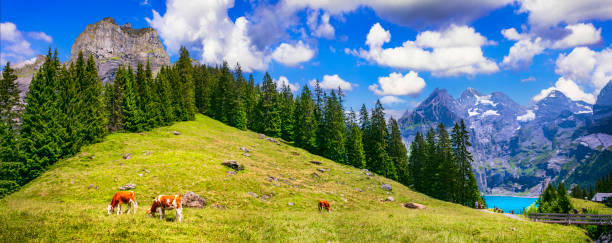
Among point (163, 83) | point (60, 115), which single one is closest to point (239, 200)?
point (60, 115)

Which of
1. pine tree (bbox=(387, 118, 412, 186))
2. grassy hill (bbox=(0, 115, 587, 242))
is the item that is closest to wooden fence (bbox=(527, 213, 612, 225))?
grassy hill (bbox=(0, 115, 587, 242))

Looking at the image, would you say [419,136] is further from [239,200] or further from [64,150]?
[64,150]

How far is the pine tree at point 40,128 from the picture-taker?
3522 centimetres

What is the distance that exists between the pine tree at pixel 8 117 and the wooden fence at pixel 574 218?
63.6 meters

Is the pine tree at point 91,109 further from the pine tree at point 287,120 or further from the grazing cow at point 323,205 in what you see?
the pine tree at point 287,120

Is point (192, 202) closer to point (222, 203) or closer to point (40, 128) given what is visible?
point (222, 203)

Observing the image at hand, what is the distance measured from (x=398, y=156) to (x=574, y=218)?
5588cm

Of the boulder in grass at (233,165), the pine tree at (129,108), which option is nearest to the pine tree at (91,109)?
the pine tree at (129,108)

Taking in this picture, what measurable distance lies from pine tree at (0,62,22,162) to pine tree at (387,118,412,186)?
81042 millimetres

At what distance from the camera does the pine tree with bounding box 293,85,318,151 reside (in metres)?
84.3

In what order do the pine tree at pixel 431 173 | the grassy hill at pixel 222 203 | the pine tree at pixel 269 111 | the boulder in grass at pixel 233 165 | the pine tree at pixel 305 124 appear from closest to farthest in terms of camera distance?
1. the grassy hill at pixel 222 203
2. the boulder in grass at pixel 233 165
3. the pine tree at pixel 431 173
4. the pine tree at pixel 305 124
5. the pine tree at pixel 269 111

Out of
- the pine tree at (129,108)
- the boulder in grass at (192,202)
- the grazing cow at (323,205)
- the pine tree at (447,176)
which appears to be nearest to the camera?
the boulder in grass at (192,202)

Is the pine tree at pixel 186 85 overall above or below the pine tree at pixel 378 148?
above

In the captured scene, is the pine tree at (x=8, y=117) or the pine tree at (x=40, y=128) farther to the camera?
the pine tree at (x=40, y=128)
